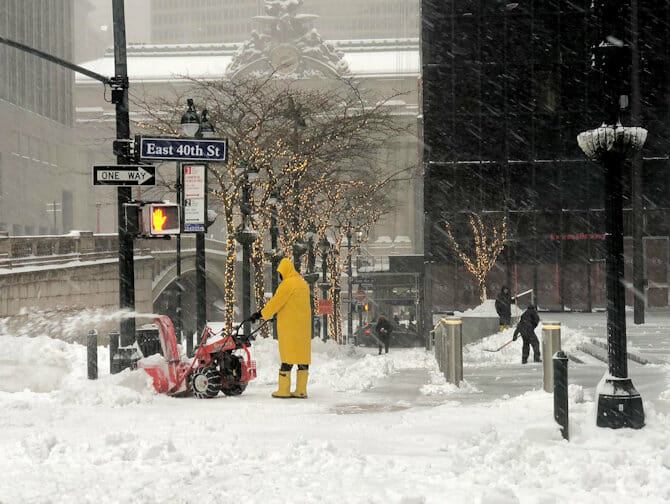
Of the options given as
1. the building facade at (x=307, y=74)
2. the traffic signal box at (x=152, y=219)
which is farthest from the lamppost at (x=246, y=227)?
the building facade at (x=307, y=74)

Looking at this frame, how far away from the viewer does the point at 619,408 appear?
968 centimetres

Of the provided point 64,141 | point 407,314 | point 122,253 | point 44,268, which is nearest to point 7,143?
point 64,141

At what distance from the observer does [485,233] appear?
40531 mm

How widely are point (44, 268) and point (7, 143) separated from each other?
5285cm

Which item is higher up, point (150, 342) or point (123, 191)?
point (123, 191)

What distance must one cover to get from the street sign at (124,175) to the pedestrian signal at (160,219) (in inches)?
16.3

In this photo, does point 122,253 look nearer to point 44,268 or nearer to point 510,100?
point 44,268

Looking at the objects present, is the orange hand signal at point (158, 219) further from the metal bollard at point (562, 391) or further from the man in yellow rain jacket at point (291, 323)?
the metal bollard at point (562, 391)

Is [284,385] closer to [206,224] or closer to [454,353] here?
[454,353]

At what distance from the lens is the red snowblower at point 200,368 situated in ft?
42.4

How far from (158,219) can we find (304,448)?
718cm

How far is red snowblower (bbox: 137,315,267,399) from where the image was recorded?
12.9 meters

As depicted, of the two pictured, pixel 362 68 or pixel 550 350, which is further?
pixel 362 68

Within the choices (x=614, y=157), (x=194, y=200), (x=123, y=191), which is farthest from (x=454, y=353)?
(x=614, y=157)
